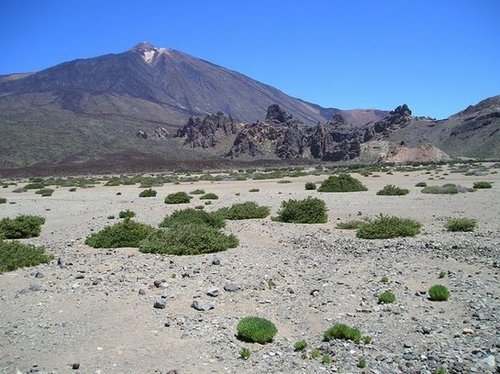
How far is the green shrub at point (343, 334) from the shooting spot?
762 centimetres

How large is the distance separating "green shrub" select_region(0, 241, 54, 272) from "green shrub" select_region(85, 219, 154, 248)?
1.82 m

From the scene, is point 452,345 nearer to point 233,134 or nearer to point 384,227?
point 384,227

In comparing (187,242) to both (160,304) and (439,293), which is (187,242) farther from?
(439,293)

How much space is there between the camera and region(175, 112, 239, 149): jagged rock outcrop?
153 meters

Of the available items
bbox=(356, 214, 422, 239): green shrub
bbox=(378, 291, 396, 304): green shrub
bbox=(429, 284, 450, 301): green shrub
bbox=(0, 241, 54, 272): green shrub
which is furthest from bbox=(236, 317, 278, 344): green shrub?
bbox=(356, 214, 422, 239): green shrub

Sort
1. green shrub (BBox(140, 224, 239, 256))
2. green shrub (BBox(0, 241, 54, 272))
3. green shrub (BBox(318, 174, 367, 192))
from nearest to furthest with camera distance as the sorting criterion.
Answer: green shrub (BBox(0, 241, 54, 272)) → green shrub (BBox(140, 224, 239, 256)) → green shrub (BBox(318, 174, 367, 192))

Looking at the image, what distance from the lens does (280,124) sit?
525 ft

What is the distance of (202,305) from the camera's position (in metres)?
8.96

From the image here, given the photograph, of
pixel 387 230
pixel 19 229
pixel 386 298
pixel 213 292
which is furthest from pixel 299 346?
pixel 19 229

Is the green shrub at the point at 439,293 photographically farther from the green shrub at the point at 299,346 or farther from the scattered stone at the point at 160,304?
the scattered stone at the point at 160,304

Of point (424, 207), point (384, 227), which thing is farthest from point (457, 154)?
point (384, 227)

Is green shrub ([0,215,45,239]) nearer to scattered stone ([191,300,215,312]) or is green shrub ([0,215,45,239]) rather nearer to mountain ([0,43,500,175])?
scattered stone ([191,300,215,312])

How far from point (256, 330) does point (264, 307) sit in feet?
4.81

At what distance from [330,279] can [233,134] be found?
494ft
